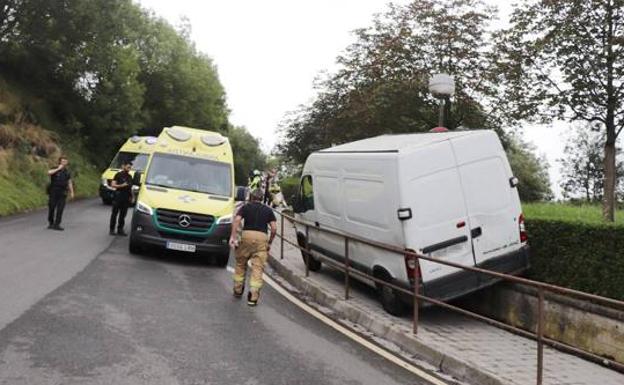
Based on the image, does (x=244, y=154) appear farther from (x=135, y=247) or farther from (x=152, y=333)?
(x=152, y=333)

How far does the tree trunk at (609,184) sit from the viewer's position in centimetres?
1122

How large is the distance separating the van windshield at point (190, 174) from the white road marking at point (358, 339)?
3240 millimetres

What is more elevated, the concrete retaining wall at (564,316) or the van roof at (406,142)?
the van roof at (406,142)

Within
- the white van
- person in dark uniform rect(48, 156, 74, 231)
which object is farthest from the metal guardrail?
person in dark uniform rect(48, 156, 74, 231)

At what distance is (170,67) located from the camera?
163 ft

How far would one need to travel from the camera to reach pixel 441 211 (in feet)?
27.4

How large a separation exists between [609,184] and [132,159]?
56.3 ft

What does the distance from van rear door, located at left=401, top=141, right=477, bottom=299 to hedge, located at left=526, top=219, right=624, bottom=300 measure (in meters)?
1.29

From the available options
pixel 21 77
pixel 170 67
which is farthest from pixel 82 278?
pixel 170 67

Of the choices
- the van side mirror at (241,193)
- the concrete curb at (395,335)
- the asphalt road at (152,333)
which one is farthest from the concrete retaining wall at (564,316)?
the van side mirror at (241,193)

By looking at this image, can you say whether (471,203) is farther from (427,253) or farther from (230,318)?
(230,318)

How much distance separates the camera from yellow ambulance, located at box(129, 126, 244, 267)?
39.0 ft

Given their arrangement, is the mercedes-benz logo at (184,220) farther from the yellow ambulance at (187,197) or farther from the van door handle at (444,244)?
the van door handle at (444,244)

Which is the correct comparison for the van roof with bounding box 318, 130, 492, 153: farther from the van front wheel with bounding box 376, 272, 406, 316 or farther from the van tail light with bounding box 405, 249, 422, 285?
the van front wheel with bounding box 376, 272, 406, 316
